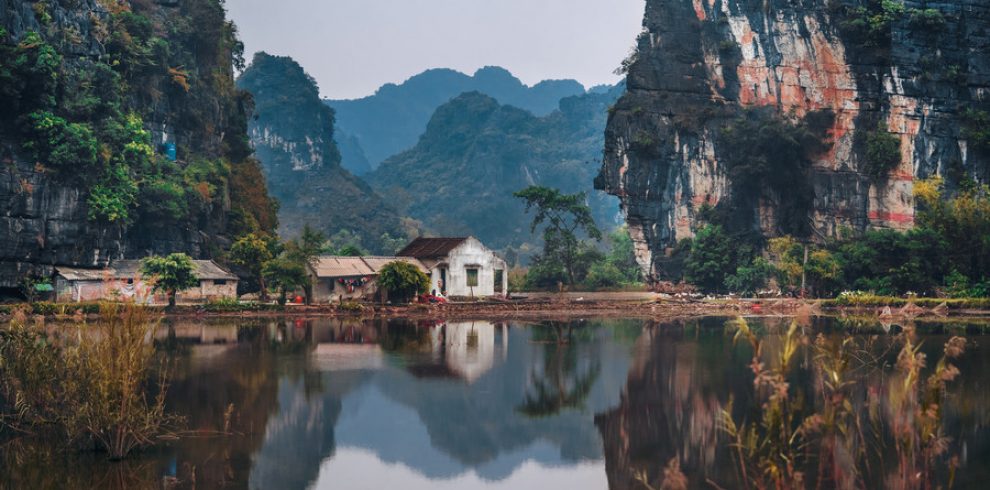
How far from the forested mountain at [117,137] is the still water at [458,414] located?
66.4 ft

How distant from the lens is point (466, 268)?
216 feet

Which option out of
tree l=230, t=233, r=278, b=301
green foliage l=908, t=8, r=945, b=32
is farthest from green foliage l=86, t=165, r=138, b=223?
green foliage l=908, t=8, r=945, b=32

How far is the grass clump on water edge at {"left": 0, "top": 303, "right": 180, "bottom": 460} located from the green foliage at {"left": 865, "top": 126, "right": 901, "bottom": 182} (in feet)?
200

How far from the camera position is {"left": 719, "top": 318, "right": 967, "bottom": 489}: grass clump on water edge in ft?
44.8

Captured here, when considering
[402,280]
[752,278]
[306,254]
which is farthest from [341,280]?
[752,278]

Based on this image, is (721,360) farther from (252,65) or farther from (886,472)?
(252,65)

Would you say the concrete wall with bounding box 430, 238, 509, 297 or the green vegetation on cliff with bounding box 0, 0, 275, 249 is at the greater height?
the green vegetation on cliff with bounding box 0, 0, 275, 249

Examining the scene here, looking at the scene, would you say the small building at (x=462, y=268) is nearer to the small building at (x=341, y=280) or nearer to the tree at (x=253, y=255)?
the small building at (x=341, y=280)

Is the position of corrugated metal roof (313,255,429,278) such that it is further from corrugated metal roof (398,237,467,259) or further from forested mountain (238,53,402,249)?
forested mountain (238,53,402,249)

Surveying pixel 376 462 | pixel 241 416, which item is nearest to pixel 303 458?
pixel 376 462

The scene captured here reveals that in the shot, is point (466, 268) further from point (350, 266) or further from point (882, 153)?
point (882, 153)

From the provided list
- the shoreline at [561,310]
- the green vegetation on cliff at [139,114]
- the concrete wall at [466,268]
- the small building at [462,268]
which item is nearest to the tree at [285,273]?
the shoreline at [561,310]

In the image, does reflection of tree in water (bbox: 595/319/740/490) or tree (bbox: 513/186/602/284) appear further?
tree (bbox: 513/186/602/284)

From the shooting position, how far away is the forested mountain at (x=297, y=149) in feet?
514
